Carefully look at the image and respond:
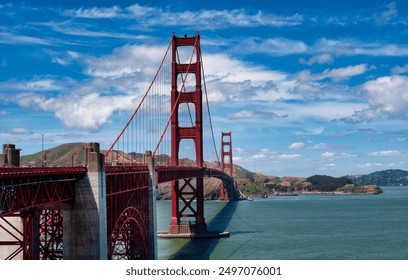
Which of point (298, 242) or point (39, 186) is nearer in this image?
point (39, 186)

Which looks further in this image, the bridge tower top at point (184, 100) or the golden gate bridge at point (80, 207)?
the bridge tower top at point (184, 100)

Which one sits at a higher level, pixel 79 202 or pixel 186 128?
pixel 186 128

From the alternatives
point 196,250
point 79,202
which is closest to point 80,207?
point 79,202

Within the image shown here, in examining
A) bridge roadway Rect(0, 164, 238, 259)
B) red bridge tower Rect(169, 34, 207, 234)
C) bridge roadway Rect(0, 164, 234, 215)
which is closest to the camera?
bridge roadway Rect(0, 164, 234, 215)

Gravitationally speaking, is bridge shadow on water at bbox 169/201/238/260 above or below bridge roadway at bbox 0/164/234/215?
below

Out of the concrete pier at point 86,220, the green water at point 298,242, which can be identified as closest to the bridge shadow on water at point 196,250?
the green water at point 298,242

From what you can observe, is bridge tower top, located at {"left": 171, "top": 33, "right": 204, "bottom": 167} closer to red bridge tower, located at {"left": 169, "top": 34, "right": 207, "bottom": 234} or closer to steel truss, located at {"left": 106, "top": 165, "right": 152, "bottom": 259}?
red bridge tower, located at {"left": 169, "top": 34, "right": 207, "bottom": 234}

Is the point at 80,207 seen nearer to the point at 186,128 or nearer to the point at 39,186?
the point at 39,186

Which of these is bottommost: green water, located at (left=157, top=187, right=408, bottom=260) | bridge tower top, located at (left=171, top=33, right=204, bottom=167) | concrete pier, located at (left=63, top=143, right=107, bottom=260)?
green water, located at (left=157, top=187, right=408, bottom=260)

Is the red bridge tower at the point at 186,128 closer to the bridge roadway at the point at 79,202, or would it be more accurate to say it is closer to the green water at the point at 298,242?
the green water at the point at 298,242

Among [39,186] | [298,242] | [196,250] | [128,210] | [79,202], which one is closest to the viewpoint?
[39,186]

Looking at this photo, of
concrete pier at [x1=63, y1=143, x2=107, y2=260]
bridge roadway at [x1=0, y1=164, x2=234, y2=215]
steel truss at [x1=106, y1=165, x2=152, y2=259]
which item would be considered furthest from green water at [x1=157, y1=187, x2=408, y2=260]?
concrete pier at [x1=63, y1=143, x2=107, y2=260]
